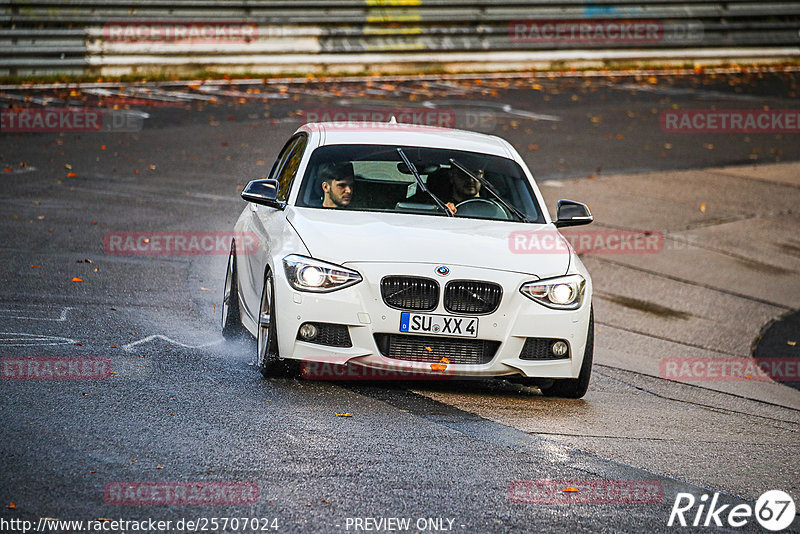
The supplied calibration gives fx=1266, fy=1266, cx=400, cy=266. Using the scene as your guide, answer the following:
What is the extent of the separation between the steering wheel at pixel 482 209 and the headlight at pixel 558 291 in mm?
1027

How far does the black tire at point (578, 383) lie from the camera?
7887 mm

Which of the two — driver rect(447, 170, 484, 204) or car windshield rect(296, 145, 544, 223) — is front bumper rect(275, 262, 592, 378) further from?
driver rect(447, 170, 484, 204)

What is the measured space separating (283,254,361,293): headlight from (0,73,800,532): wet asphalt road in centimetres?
63

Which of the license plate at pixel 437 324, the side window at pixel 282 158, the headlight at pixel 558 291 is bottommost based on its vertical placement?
the license plate at pixel 437 324

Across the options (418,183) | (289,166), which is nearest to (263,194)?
(289,166)

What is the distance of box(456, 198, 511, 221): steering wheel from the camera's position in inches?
337

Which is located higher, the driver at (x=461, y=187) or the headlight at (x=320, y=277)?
the driver at (x=461, y=187)

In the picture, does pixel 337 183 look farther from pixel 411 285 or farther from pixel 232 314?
pixel 411 285

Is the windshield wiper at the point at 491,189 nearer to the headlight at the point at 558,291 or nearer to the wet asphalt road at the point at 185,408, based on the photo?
the headlight at the point at 558,291

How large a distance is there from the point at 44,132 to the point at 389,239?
39.1 feet

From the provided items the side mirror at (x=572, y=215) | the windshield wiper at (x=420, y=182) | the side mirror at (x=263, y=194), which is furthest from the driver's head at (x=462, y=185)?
the side mirror at (x=263, y=194)

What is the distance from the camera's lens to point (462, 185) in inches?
346

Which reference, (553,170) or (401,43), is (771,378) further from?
(401,43)

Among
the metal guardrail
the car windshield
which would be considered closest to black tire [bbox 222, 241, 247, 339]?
the car windshield
